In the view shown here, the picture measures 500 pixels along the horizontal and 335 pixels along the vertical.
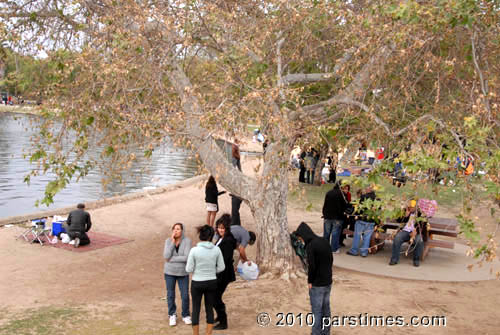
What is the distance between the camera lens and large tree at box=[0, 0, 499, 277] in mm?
9141

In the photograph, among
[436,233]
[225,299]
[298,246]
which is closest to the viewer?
[225,299]

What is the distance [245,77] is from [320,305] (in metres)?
5.41

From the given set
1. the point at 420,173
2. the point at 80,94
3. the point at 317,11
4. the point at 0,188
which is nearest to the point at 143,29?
the point at 80,94

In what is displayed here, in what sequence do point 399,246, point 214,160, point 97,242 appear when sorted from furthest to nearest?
point 97,242 < point 399,246 < point 214,160

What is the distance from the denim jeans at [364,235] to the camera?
1223cm

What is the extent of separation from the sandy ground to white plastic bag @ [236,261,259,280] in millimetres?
151

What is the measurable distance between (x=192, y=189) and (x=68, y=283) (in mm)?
12335

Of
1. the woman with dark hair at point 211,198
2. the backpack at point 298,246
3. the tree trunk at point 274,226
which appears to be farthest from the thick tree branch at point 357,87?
the woman with dark hair at point 211,198

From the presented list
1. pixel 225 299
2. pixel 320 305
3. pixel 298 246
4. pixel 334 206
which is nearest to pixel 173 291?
pixel 225 299

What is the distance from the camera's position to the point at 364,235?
41.2ft

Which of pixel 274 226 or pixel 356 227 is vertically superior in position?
pixel 274 226

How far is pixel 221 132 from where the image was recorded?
376 inches

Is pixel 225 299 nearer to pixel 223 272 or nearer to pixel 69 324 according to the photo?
pixel 223 272

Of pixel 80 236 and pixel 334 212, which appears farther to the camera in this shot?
pixel 80 236
